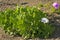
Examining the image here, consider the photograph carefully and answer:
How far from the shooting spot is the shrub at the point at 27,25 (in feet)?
16.3

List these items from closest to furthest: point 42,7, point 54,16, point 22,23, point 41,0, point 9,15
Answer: point 22,23
point 9,15
point 54,16
point 42,7
point 41,0

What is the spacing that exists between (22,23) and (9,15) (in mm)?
482

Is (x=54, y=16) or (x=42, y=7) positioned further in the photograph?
(x=42, y=7)

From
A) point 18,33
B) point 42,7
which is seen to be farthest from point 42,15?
point 42,7

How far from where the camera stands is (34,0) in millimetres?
6770

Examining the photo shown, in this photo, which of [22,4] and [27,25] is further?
[22,4]

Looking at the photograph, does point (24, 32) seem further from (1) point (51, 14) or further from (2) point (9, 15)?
(1) point (51, 14)

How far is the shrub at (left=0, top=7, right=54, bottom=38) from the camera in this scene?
4.95 meters

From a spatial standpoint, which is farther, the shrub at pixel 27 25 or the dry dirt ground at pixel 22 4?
the dry dirt ground at pixel 22 4

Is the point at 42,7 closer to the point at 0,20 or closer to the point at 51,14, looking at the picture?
the point at 51,14

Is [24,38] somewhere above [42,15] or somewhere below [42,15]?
below

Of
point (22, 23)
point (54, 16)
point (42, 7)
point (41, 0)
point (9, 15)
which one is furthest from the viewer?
point (41, 0)

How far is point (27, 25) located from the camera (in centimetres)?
495

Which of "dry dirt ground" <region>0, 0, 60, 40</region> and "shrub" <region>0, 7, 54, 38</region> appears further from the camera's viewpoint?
"dry dirt ground" <region>0, 0, 60, 40</region>
